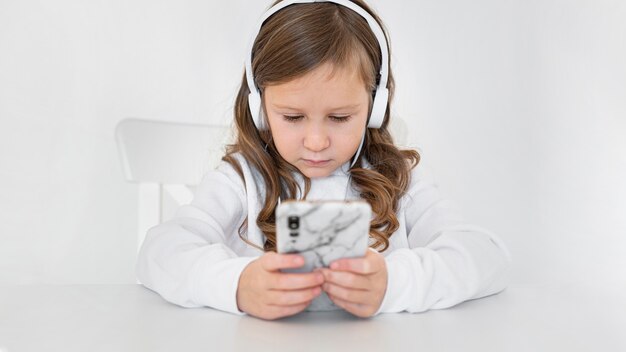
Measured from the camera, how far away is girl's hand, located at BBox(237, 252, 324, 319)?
27.6 inches

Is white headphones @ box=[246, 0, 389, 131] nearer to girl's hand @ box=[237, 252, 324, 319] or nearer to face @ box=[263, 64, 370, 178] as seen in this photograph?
face @ box=[263, 64, 370, 178]

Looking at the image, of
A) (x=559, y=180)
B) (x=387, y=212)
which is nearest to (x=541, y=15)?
(x=559, y=180)

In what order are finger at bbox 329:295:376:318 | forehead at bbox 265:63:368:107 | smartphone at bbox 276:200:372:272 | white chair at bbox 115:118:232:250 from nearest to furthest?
1. smartphone at bbox 276:200:372:272
2. finger at bbox 329:295:376:318
3. forehead at bbox 265:63:368:107
4. white chair at bbox 115:118:232:250

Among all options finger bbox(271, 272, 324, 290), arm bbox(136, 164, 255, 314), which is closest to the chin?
arm bbox(136, 164, 255, 314)

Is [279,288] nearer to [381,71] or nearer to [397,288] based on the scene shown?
[397,288]

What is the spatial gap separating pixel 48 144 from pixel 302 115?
1.36 meters

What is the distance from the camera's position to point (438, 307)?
2.74ft

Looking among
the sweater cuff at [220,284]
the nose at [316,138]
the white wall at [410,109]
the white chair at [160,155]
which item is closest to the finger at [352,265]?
the sweater cuff at [220,284]

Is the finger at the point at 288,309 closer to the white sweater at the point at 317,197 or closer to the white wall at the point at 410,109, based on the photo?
the white sweater at the point at 317,197

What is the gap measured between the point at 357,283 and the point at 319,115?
355mm

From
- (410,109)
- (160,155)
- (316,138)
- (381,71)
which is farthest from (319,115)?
(410,109)

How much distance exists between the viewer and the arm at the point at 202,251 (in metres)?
0.80

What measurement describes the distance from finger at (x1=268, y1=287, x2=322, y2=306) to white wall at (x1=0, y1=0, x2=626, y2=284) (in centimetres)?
152

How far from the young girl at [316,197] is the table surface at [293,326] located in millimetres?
28
